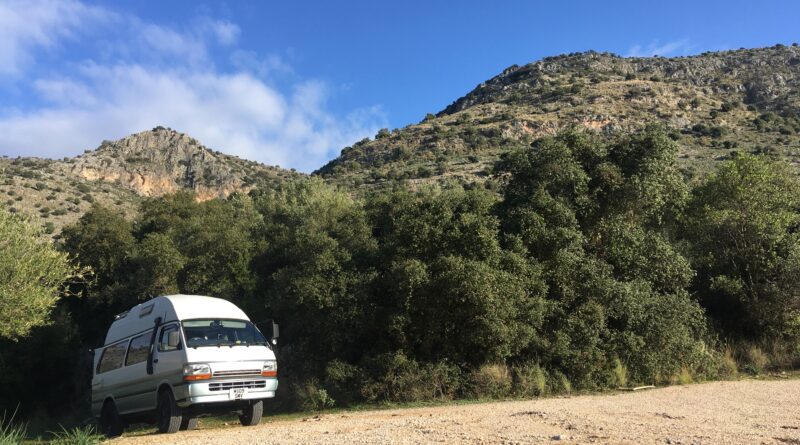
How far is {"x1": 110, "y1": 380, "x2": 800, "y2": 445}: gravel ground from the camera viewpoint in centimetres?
782

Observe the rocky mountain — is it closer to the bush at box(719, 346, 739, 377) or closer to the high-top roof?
the bush at box(719, 346, 739, 377)

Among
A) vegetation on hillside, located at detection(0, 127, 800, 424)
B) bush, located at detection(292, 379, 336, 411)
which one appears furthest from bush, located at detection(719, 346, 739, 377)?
bush, located at detection(292, 379, 336, 411)

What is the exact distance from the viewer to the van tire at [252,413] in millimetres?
11474

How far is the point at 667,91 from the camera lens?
7506cm

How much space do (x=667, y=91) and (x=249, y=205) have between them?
62.2m

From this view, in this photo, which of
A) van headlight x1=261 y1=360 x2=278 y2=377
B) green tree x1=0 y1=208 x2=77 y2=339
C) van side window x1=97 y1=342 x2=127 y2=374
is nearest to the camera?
van headlight x1=261 y1=360 x2=278 y2=377

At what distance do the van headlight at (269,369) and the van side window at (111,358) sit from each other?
12.6 ft

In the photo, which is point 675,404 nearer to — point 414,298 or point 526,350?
point 526,350

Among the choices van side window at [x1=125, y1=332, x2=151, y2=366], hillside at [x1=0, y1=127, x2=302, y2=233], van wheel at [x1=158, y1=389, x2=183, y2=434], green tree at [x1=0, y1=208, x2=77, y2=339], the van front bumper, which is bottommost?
van wheel at [x1=158, y1=389, x2=183, y2=434]

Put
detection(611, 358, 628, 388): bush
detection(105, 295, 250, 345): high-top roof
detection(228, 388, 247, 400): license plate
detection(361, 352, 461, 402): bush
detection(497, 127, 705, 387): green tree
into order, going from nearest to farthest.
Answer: detection(228, 388, 247, 400): license plate → detection(105, 295, 250, 345): high-top roof → detection(361, 352, 461, 402): bush → detection(611, 358, 628, 388): bush → detection(497, 127, 705, 387): green tree

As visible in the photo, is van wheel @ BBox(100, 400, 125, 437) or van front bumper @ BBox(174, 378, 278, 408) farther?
van wheel @ BBox(100, 400, 125, 437)

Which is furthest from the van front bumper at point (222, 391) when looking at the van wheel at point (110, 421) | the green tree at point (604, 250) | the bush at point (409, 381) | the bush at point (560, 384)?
the green tree at point (604, 250)

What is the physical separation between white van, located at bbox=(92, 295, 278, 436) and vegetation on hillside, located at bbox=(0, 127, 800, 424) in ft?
11.7

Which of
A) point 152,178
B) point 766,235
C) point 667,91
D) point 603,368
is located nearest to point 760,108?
point 667,91
